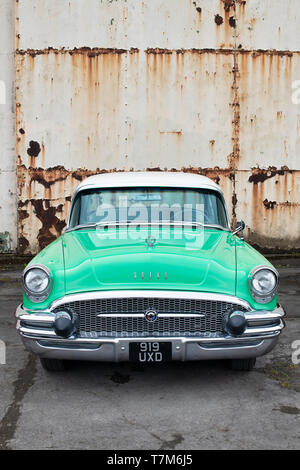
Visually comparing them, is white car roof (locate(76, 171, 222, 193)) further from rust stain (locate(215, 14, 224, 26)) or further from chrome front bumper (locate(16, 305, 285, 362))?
rust stain (locate(215, 14, 224, 26))

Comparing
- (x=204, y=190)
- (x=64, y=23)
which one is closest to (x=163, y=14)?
(x=64, y=23)

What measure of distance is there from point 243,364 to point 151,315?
0.91m

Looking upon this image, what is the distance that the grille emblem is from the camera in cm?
309

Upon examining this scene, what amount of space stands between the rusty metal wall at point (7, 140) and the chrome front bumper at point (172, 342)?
496 centimetres

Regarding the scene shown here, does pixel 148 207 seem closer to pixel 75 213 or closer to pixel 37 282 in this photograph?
pixel 75 213

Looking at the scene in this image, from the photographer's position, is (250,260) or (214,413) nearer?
(214,413)

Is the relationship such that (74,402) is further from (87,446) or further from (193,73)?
(193,73)

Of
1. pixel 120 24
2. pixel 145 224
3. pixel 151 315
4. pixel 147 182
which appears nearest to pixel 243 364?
pixel 151 315

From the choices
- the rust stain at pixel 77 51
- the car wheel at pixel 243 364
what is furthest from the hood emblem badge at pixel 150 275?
the rust stain at pixel 77 51

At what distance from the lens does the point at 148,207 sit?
14.0ft

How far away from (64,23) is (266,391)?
638 centimetres

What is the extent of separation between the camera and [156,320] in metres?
3.12

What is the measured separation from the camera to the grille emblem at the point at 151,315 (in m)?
3.09

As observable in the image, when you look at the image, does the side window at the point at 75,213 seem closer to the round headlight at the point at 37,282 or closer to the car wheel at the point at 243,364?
the round headlight at the point at 37,282
